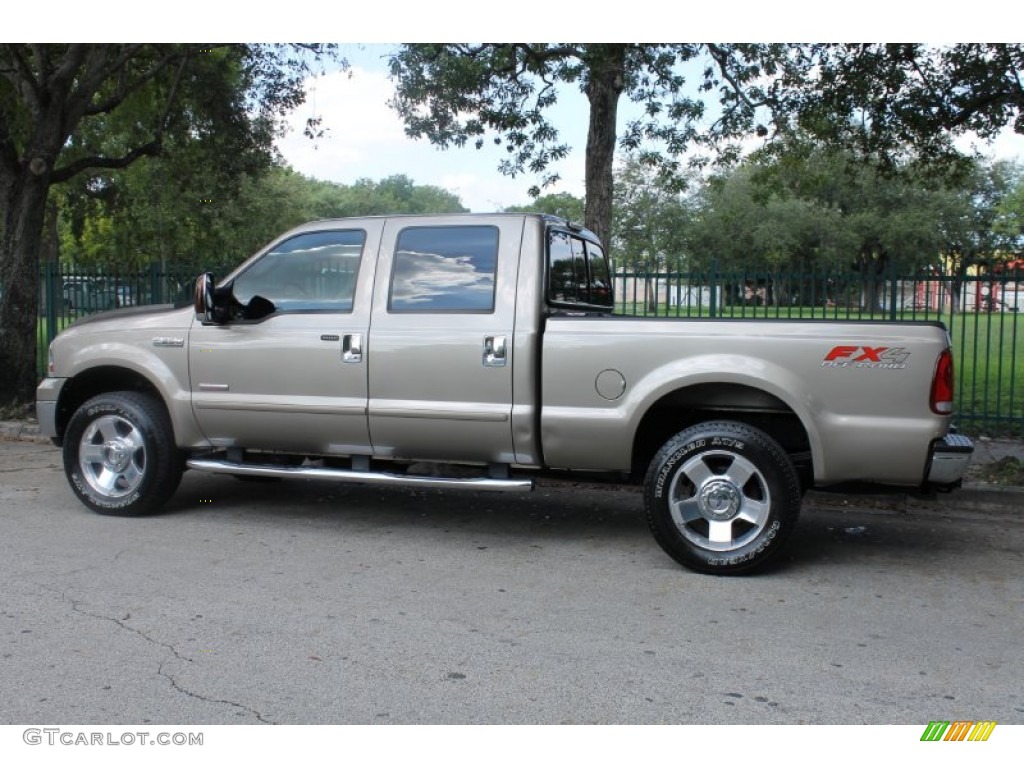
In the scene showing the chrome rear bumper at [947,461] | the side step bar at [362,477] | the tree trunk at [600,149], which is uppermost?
the tree trunk at [600,149]

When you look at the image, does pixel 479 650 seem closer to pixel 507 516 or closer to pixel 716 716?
pixel 716 716

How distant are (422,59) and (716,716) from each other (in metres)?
11.4

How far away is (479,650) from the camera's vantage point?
4.16m

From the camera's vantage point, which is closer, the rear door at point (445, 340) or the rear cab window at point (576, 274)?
the rear door at point (445, 340)

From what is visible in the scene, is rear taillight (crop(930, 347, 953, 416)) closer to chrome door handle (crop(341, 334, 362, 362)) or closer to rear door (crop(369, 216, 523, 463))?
rear door (crop(369, 216, 523, 463))

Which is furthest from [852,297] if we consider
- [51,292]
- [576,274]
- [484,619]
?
[51,292]

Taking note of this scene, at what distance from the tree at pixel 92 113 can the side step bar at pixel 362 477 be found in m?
6.69

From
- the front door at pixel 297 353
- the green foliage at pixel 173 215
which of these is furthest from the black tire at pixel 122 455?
the green foliage at pixel 173 215

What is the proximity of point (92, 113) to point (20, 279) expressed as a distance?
2.90 m

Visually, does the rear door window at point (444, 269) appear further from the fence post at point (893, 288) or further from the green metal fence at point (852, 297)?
the fence post at point (893, 288)

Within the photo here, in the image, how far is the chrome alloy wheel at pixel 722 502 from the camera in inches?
210

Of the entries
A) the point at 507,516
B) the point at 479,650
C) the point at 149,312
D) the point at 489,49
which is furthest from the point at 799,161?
the point at 479,650
